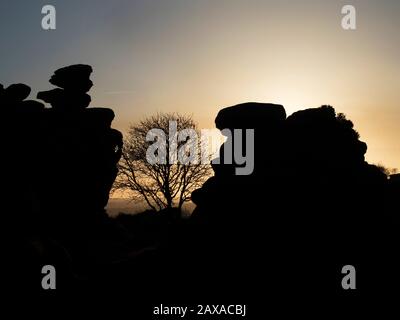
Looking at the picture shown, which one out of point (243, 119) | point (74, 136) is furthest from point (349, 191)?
point (74, 136)

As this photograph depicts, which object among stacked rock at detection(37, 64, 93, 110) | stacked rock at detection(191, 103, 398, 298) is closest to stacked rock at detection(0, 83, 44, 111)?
stacked rock at detection(37, 64, 93, 110)

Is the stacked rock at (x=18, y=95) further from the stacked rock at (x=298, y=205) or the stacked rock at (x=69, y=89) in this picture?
the stacked rock at (x=298, y=205)

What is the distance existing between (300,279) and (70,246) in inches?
915

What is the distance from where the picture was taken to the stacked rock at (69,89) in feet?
142

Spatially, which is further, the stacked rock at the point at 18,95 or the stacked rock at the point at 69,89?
the stacked rock at the point at 69,89

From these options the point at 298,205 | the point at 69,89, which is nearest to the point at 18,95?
the point at 69,89

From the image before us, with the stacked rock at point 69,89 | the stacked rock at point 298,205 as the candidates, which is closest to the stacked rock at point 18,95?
the stacked rock at point 69,89

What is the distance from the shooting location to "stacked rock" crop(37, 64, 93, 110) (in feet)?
142

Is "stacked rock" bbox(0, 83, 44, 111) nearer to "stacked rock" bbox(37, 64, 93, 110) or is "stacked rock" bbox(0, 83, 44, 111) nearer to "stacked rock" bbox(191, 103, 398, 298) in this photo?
"stacked rock" bbox(37, 64, 93, 110)

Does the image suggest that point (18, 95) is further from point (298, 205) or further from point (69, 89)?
point (298, 205)

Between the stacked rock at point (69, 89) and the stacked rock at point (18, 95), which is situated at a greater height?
the stacked rock at point (69, 89)

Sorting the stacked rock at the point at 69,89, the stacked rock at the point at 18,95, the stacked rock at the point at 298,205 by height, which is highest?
the stacked rock at the point at 69,89

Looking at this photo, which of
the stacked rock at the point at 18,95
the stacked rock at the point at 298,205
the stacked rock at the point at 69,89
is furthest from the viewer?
the stacked rock at the point at 69,89
